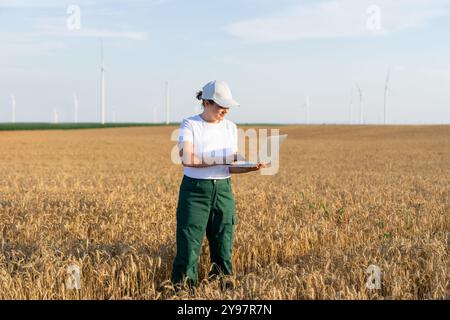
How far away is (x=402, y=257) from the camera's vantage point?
6848 millimetres

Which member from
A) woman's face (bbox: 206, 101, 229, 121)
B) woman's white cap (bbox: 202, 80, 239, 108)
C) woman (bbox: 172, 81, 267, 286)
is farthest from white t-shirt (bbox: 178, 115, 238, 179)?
woman's white cap (bbox: 202, 80, 239, 108)

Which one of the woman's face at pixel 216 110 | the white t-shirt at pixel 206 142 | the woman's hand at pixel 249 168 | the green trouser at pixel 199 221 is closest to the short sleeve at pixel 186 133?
the white t-shirt at pixel 206 142

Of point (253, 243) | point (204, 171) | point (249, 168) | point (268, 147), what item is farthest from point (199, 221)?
point (253, 243)

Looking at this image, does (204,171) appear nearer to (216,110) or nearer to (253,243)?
(216,110)

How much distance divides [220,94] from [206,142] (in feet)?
1.87

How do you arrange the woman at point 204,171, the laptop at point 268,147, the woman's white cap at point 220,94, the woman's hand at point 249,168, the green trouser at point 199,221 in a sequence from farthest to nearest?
the green trouser at point 199,221 < the woman at point 204,171 < the woman's white cap at point 220,94 < the woman's hand at point 249,168 < the laptop at point 268,147

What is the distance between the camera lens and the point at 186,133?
5.77 m

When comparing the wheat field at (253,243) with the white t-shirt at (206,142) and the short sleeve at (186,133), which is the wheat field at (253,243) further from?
the short sleeve at (186,133)

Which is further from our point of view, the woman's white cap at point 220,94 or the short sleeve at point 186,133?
the short sleeve at point 186,133

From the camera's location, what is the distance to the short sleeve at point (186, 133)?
577 cm

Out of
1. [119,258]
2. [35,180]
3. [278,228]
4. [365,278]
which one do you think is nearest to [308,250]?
[278,228]

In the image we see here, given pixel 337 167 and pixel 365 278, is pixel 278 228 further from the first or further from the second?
pixel 337 167

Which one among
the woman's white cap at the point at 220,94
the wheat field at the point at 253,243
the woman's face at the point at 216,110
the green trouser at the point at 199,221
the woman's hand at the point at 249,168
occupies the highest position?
the woman's white cap at the point at 220,94

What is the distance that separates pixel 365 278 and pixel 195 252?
6.42 ft
